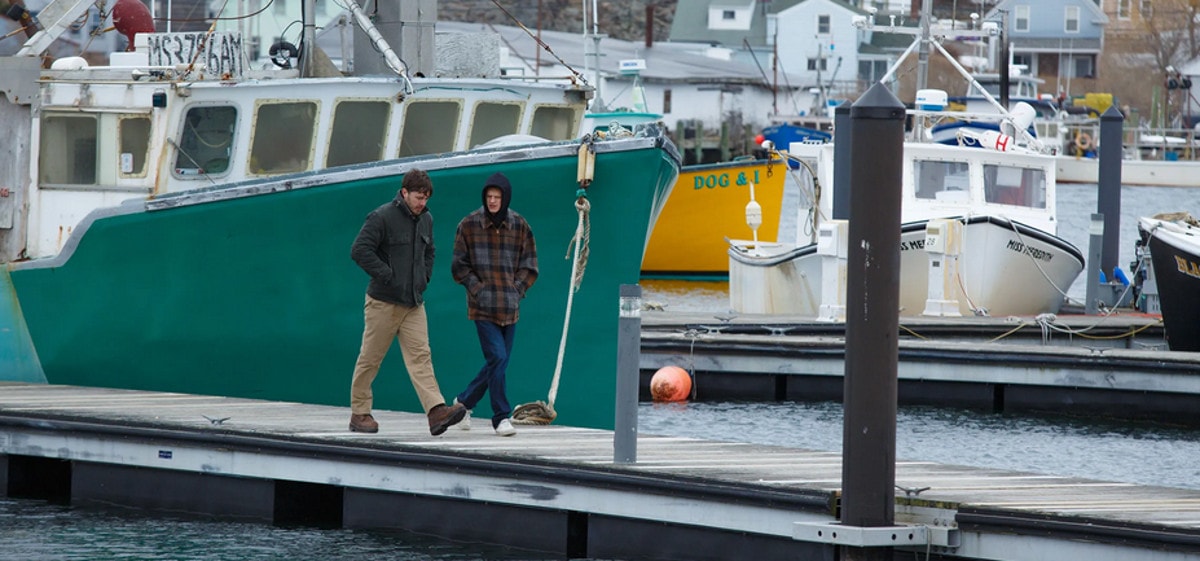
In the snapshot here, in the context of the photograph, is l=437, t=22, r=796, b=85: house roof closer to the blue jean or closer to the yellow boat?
the yellow boat

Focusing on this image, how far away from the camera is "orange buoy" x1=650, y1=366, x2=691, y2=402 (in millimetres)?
18547

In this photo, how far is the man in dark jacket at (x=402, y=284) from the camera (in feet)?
34.0

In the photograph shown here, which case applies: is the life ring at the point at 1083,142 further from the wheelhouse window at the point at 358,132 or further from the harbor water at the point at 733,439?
the wheelhouse window at the point at 358,132

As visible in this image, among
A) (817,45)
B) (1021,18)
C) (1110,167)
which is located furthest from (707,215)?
(1021,18)

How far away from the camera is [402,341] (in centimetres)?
1073

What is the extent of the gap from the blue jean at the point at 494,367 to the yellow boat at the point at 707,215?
25.1 meters

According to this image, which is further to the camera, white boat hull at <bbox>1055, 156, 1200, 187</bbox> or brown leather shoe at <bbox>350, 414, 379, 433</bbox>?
white boat hull at <bbox>1055, 156, 1200, 187</bbox>

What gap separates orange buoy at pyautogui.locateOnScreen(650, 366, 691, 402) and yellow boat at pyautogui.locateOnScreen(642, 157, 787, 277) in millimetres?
17595

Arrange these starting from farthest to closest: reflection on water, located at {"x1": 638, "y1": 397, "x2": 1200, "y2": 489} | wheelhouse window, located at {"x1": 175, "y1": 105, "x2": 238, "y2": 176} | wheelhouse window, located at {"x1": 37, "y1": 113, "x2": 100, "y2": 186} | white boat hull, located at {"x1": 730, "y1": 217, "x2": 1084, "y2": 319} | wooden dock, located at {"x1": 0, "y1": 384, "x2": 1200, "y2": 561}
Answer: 1. white boat hull, located at {"x1": 730, "y1": 217, "x2": 1084, "y2": 319}
2. reflection on water, located at {"x1": 638, "y1": 397, "x2": 1200, "y2": 489}
3. wheelhouse window, located at {"x1": 37, "y1": 113, "x2": 100, "y2": 186}
4. wheelhouse window, located at {"x1": 175, "y1": 105, "x2": 238, "y2": 176}
5. wooden dock, located at {"x1": 0, "y1": 384, "x2": 1200, "y2": 561}

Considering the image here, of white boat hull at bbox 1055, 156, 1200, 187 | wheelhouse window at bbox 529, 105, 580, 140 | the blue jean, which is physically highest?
wheelhouse window at bbox 529, 105, 580, 140

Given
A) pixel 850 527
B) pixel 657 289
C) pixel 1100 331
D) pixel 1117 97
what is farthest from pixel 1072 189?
pixel 850 527

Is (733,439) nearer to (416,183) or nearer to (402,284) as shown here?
(402,284)

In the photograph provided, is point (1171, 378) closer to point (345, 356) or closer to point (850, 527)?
point (345, 356)

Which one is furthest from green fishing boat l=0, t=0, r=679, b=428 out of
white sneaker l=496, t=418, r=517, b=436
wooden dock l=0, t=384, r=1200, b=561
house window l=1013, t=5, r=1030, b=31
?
house window l=1013, t=5, r=1030, b=31
